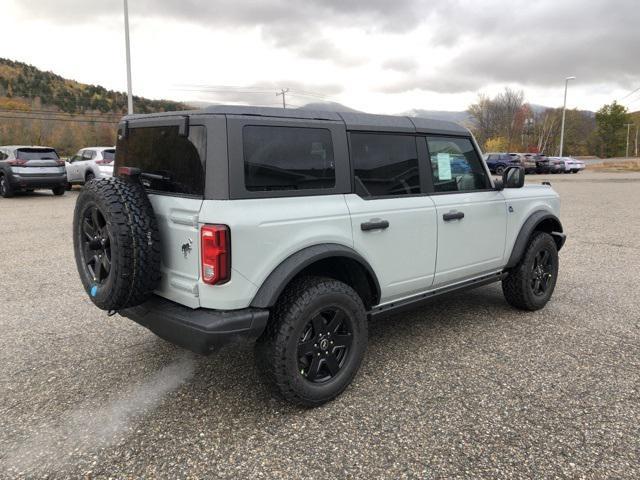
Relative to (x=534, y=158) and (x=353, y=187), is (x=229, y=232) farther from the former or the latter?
(x=534, y=158)

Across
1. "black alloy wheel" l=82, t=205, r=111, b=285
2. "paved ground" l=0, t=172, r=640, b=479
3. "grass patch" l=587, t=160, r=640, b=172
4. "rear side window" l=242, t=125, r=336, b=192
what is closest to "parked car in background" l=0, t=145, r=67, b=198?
"paved ground" l=0, t=172, r=640, b=479

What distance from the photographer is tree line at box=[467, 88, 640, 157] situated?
242 ft

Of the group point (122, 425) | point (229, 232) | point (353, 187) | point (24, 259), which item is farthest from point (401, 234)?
point (24, 259)

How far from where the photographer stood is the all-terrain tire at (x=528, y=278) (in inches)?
181

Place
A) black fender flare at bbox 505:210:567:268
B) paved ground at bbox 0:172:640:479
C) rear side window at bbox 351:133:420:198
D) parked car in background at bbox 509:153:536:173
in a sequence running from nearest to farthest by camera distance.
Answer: paved ground at bbox 0:172:640:479 < rear side window at bbox 351:133:420:198 < black fender flare at bbox 505:210:567:268 < parked car in background at bbox 509:153:536:173

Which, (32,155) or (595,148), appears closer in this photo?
(32,155)

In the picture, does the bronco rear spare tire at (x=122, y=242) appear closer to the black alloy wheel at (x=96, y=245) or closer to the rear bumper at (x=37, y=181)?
the black alloy wheel at (x=96, y=245)

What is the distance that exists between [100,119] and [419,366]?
2850 inches

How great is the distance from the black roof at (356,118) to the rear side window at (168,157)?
0.40 ft

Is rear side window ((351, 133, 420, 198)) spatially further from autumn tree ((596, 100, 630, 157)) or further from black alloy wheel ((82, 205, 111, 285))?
autumn tree ((596, 100, 630, 157))

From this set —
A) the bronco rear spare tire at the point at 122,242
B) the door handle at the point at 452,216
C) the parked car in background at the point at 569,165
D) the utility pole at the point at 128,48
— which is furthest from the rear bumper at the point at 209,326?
the parked car in background at the point at 569,165

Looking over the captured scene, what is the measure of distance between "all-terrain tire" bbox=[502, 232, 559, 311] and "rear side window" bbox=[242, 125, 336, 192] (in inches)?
95.3

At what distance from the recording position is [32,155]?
15109mm

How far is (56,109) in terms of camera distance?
6912 cm
